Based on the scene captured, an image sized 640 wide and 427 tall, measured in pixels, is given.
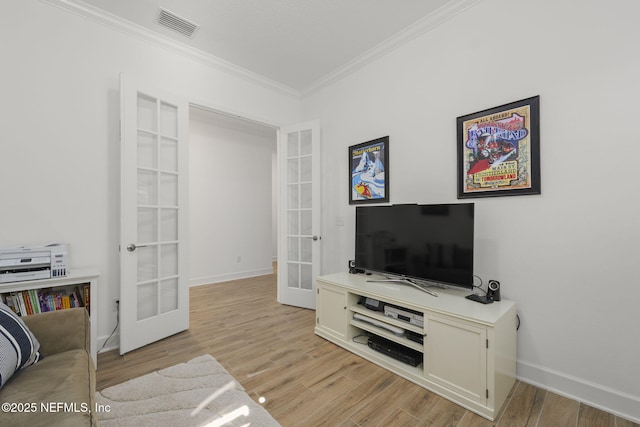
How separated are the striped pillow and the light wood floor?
77cm

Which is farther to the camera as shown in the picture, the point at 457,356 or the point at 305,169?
the point at 305,169

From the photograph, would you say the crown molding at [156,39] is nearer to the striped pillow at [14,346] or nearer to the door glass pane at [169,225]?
the door glass pane at [169,225]

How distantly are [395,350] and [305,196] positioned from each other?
205 cm

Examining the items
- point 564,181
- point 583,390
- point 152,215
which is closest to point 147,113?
point 152,215

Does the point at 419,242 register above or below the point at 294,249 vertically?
above

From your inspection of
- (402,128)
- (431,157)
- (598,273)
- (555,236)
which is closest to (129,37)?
(402,128)

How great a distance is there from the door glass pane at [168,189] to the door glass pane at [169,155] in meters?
0.08

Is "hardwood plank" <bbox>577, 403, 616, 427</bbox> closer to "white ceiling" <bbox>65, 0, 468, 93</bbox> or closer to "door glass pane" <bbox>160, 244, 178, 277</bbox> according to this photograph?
"white ceiling" <bbox>65, 0, 468, 93</bbox>

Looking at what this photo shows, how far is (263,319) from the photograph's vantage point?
3016 millimetres

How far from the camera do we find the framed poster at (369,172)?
2.80 m

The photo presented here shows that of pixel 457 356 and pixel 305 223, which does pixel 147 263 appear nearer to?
pixel 305 223

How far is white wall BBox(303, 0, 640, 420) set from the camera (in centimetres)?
156

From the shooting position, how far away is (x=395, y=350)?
2082 millimetres

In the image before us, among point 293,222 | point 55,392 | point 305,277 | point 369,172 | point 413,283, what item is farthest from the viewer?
point 293,222
